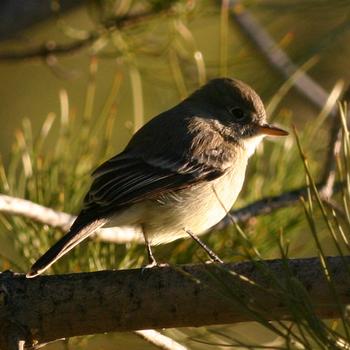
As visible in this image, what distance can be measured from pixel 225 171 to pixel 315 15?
696 mm

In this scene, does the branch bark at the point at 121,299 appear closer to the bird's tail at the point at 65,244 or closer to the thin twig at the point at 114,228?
the bird's tail at the point at 65,244

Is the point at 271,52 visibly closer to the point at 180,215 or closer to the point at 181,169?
the point at 181,169

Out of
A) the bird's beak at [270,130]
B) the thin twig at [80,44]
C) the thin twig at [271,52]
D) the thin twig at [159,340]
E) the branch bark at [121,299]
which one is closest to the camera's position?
the branch bark at [121,299]

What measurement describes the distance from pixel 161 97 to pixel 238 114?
661mm

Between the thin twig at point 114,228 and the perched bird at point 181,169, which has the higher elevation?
the perched bird at point 181,169

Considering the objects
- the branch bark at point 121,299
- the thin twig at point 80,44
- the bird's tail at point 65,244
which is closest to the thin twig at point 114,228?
the bird's tail at point 65,244

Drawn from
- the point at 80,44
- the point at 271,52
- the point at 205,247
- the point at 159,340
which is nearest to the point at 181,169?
the point at 205,247

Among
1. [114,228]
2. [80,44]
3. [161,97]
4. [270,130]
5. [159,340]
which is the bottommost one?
[159,340]

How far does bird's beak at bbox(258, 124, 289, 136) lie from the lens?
3597 millimetres

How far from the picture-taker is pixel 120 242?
9.64 feet

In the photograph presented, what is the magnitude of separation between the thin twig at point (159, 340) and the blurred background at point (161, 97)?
0.69 ft

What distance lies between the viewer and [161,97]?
4.50 m

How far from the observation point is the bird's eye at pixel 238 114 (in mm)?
3924

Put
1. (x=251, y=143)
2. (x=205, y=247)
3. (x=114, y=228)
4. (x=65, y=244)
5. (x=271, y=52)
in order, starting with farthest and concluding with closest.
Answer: (x=271, y=52) → (x=251, y=143) → (x=114, y=228) → (x=205, y=247) → (x=65, y=244)
